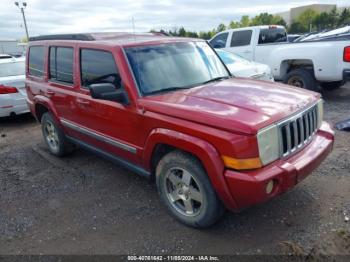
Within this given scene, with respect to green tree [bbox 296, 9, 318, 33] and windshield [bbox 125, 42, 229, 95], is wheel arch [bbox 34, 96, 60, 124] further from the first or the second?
green tree [bbox 296, 9, 318, 33]

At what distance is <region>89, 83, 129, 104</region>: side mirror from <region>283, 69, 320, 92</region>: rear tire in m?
5.49

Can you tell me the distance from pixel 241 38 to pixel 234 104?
7.83 metres

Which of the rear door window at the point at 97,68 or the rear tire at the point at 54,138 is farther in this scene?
the rear tire at the point at 54,138

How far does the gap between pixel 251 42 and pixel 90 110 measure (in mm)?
7115

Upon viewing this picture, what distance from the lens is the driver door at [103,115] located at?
11.5 feet

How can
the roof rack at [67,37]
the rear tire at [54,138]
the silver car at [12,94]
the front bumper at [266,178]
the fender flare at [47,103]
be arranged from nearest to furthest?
the front bumper at [266,178] < the roof rack at [67,37] < the fender flare at [47,103] < the rear tire at [54,138] < the silver car at [12,94]

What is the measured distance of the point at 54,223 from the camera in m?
3.45

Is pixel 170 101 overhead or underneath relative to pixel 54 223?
overhead

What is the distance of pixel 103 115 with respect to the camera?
374 centimetres

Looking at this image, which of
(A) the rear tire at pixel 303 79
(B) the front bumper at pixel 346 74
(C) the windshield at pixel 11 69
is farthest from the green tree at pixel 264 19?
(C) the windshield at pixel 11 69

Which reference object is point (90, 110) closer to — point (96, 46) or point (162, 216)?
point (96, 46)

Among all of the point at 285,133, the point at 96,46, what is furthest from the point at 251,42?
the point at 285,133

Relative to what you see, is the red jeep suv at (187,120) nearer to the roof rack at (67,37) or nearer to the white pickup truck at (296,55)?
the roof rack at (67,37)

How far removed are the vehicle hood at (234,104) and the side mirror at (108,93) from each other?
24 cm
